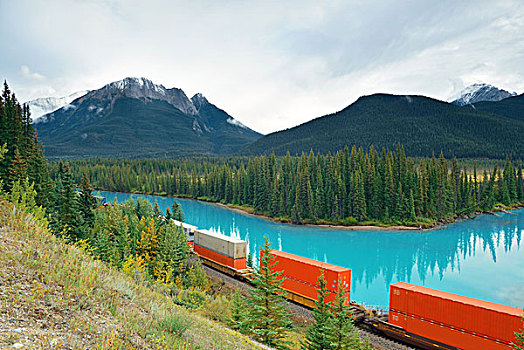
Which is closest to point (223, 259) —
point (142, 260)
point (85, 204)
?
point (142, 260)

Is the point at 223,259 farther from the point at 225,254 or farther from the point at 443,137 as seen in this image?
the point at 443,137

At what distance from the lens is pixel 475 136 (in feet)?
595

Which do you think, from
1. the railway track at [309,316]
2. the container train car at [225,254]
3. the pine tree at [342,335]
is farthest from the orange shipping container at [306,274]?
the pine tree at [342,335]

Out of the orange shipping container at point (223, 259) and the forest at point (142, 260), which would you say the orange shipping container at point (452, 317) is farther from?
the orange shipping container at point (223, 259)

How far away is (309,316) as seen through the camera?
25328 mm

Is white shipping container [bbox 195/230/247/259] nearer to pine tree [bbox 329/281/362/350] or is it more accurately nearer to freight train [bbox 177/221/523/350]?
freight train [bbox 177/221/523/350]

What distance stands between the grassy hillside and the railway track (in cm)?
1247

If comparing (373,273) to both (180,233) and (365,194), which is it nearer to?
(180,233)

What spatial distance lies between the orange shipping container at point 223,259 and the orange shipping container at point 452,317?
55.6 feet

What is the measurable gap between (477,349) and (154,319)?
18592 mm

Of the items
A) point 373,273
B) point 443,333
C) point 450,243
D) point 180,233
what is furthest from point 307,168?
point 443,333

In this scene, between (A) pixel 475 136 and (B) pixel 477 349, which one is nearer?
(B) pixel 477 349

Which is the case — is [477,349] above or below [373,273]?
above

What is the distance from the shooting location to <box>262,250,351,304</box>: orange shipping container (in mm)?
24281
